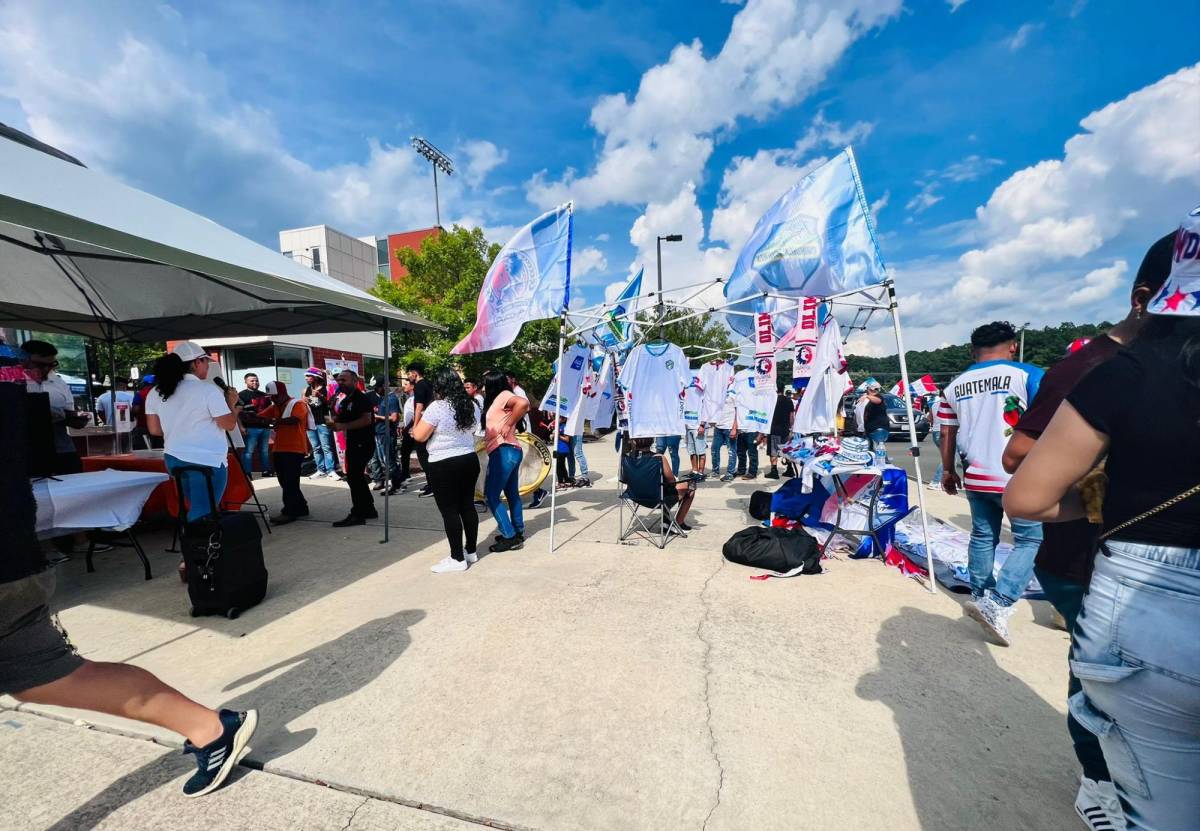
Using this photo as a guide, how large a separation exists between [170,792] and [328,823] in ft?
2.35

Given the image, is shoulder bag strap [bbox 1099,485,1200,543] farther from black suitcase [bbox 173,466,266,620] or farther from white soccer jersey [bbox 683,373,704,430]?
white soccer jersey [bbox 683,373,704,430]

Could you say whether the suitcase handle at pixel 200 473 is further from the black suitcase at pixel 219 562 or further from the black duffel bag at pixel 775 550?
the black duffel bag at pixel 775 550

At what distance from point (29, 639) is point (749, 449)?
8.52 m

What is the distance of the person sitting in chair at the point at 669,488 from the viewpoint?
4.90 meters

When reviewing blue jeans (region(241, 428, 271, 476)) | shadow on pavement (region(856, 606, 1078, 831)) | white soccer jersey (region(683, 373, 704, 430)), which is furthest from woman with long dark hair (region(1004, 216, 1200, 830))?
blue jeans (region(241, 428, 271, 476))

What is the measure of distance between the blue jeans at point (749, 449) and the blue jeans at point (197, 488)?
7.32 metres

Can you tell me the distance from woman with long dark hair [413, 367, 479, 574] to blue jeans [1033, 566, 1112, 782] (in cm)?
371

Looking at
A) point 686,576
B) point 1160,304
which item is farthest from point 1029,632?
point 1160,304

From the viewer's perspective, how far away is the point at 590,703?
2.48m

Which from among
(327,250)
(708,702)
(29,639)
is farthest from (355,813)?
(327,250)

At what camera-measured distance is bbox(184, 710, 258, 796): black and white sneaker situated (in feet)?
6.33

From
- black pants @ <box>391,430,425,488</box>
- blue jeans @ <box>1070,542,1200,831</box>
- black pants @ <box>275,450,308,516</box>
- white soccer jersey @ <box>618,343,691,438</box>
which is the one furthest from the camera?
black pants @ <box>391,430,425,488</box>

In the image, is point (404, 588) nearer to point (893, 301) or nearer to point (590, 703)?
point (590, 703)

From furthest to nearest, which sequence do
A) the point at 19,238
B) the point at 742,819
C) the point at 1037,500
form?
the point at 19,238, the point at 742,819, the point at 1037,500
